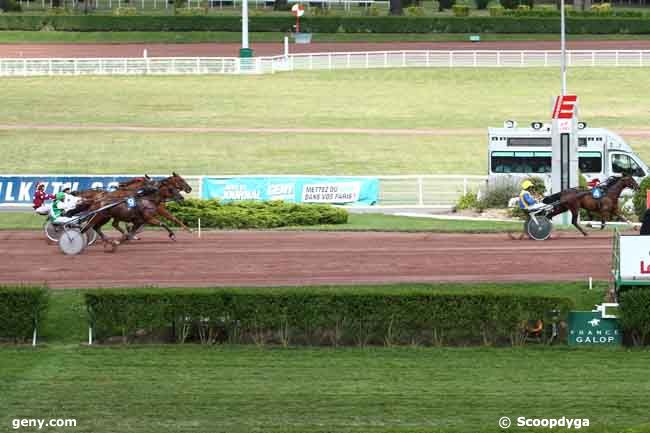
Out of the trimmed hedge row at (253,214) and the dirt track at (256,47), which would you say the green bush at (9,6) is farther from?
the trimmed hedge row at (253,214)

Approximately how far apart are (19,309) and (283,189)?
16.0 m

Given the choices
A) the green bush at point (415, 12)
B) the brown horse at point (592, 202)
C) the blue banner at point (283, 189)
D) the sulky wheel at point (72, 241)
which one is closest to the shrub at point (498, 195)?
the blue banner at point (283, 189)

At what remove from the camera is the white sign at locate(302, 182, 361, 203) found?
33866 millimetres

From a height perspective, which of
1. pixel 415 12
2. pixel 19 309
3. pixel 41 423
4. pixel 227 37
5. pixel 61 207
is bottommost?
pixel 41 423

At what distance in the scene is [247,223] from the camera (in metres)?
29.0

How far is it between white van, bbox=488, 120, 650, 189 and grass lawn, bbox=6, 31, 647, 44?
3886cm

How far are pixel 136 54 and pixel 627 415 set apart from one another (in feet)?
179

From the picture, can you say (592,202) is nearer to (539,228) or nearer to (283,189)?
(539,228)

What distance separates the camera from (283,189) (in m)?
33.8

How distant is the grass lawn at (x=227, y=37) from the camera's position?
235 ft

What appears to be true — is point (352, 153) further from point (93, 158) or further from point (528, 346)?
point (528, 346)

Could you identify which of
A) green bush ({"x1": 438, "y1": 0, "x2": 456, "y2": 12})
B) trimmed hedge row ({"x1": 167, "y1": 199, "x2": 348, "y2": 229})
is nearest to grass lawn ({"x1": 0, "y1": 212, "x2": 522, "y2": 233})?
trimmed hedge row ({"x1": 167, "y1": 199, "x2": 348, "y2": 229})

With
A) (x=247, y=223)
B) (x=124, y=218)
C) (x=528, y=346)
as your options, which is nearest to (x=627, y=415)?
(x=528, y=346)

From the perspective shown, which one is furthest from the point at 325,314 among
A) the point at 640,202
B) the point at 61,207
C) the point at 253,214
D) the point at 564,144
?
the point at 640,202
